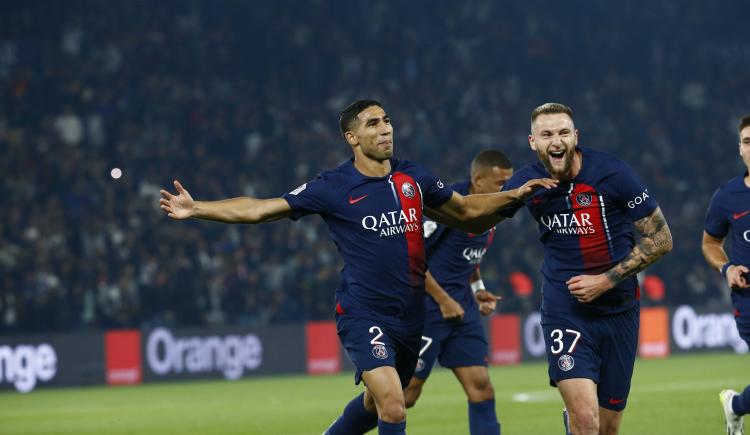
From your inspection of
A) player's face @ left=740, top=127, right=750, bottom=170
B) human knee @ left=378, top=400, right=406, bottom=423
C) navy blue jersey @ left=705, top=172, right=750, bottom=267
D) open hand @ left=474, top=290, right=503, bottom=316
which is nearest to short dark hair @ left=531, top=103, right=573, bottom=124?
human knee @ left=378, top=400, right=406, bottom=423

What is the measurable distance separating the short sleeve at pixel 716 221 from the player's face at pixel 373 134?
2932mm

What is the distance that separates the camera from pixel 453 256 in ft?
32.6

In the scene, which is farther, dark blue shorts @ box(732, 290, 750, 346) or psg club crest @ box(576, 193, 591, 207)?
dark blue shorts @ box(732, 290, 750, 346)

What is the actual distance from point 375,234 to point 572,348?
4.45 feet

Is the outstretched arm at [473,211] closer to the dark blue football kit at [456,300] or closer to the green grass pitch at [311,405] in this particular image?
the dark blue football kit at [456,300]

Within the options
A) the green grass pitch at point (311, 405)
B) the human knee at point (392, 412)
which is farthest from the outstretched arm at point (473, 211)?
the green grass pitch at point (311, 405)

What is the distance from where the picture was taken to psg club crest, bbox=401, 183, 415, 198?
24.5 feet

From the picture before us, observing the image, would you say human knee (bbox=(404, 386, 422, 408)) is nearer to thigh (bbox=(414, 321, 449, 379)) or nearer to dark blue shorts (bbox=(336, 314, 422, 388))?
thigh (bbox=(414, 321, 449, 379))

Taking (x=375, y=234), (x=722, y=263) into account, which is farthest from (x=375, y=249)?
(x=722, y=263)

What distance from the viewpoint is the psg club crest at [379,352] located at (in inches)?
283

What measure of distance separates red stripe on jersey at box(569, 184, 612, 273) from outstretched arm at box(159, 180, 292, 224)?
1.73 m

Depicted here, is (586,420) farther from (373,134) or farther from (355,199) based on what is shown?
(373,134)

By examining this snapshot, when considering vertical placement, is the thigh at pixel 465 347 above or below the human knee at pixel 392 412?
above

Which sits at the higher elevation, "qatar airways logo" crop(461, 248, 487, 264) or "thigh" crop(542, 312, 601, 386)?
"qatar airways logo" crop(461, 248, 487, 264)
